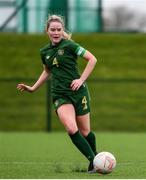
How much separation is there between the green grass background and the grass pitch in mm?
4456

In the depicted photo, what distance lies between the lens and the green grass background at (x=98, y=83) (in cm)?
2578

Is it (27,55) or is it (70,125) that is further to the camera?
(27,55)

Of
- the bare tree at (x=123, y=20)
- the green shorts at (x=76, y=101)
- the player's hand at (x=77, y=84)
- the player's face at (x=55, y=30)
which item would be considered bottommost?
the bare tree at (x=123, y=20)

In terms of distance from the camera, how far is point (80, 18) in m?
29.0

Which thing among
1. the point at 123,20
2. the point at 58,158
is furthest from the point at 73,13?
the point at 58,158

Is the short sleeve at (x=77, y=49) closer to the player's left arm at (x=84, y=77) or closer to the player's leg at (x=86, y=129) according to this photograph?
the player's left arm at (x=84, y=77)

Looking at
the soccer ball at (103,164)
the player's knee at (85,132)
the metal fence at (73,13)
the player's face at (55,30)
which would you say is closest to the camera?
the soccer ball at (103,164)

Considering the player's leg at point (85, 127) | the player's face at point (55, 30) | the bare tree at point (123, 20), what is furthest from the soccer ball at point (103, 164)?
the bare tree at point (123, 20)

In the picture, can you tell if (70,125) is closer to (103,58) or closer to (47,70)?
(47,70)

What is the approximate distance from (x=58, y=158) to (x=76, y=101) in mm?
3099

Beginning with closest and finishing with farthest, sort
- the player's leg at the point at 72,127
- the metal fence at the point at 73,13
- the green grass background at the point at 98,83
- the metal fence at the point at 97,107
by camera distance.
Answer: the player's leg at the point at 72,127 < the metal fence at the point at 97,107 < the green grass background at the point at 98,83 < the metal fence at the point at 73,13

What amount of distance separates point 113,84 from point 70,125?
15.2 m

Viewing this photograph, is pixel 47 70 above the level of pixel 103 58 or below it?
above

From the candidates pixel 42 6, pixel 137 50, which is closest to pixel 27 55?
pixel 42 6
